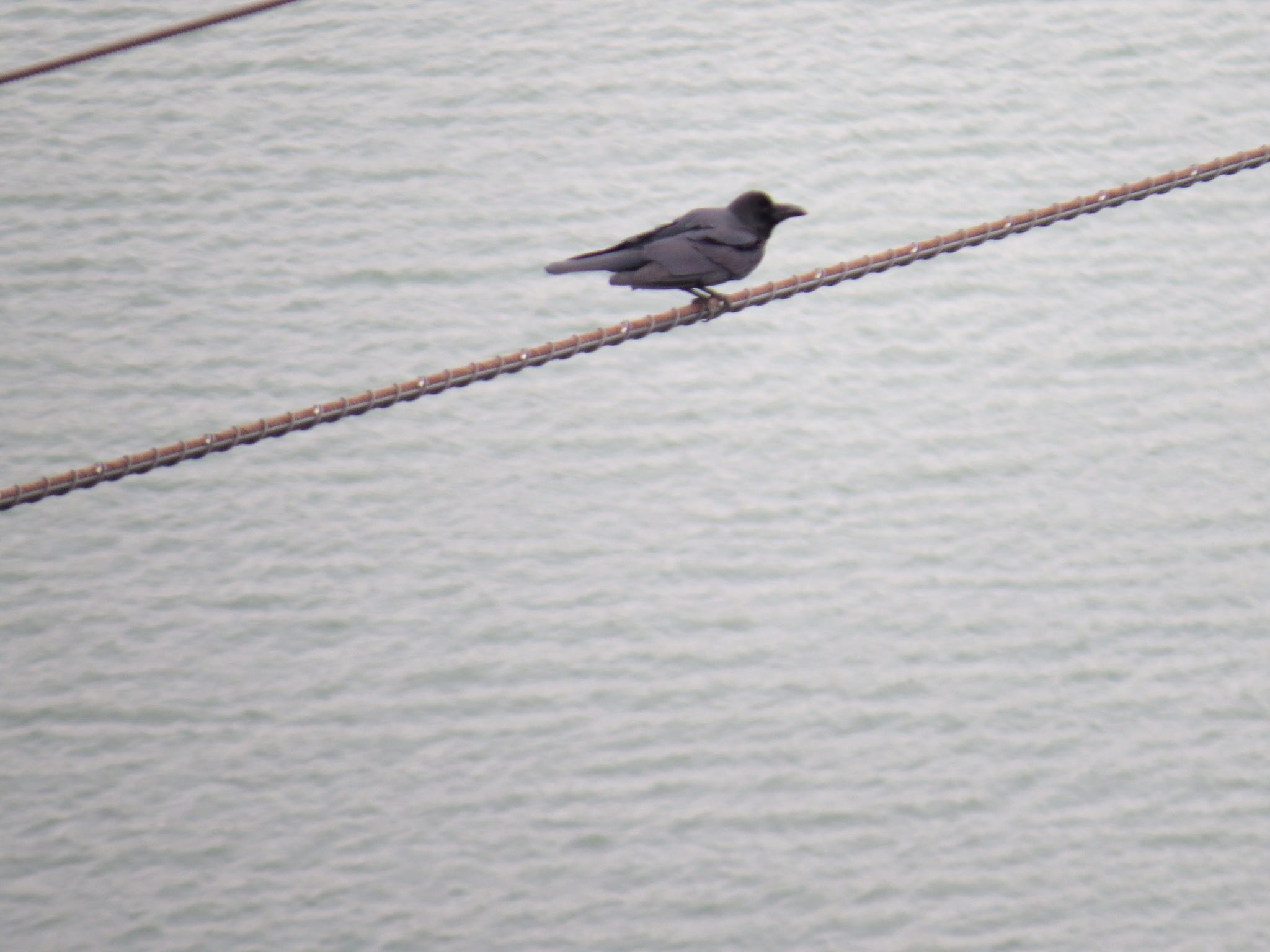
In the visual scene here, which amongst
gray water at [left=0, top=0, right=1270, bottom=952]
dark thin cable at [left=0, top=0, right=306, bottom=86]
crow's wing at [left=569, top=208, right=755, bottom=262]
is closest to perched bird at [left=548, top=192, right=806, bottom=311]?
crow's wing at [left=569, top=208, right=755, bottom=262]

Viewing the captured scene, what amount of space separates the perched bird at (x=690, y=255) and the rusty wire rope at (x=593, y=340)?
0.26 m

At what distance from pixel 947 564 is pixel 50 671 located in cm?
415

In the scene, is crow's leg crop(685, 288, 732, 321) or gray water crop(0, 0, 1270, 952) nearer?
crow's leg crop(685, 288, 732, 321)

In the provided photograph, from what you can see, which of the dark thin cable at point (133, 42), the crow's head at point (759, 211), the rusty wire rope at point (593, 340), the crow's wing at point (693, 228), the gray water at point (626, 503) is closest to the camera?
the rusty wire rope at point (593, 340)

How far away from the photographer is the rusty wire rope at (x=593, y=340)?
2518 millimetres

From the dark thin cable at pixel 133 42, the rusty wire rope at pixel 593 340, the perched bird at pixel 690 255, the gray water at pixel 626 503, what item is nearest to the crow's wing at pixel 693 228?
the perched bird at pixel 690 255

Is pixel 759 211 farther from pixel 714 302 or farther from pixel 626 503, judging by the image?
pixel 626 503

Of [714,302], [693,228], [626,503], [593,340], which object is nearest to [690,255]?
[693,228]

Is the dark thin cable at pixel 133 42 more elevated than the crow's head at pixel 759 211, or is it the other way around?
the dark thin cable at pixel 133 42

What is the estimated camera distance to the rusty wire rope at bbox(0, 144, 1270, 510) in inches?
99.1

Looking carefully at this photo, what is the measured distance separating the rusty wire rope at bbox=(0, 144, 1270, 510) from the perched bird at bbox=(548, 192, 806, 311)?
26 cm

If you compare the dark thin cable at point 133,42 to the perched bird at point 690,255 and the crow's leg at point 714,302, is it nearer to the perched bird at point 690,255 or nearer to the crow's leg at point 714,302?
the perched bird at point 690,255

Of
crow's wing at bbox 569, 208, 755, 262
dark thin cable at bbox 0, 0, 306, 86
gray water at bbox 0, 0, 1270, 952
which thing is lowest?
gray water at bbox 0, 0, 1270, 952

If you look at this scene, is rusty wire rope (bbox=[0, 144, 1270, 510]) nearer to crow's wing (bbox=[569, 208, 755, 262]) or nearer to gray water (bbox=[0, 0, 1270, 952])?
crow's wing (bbox=[569, 208, 755, 262])
